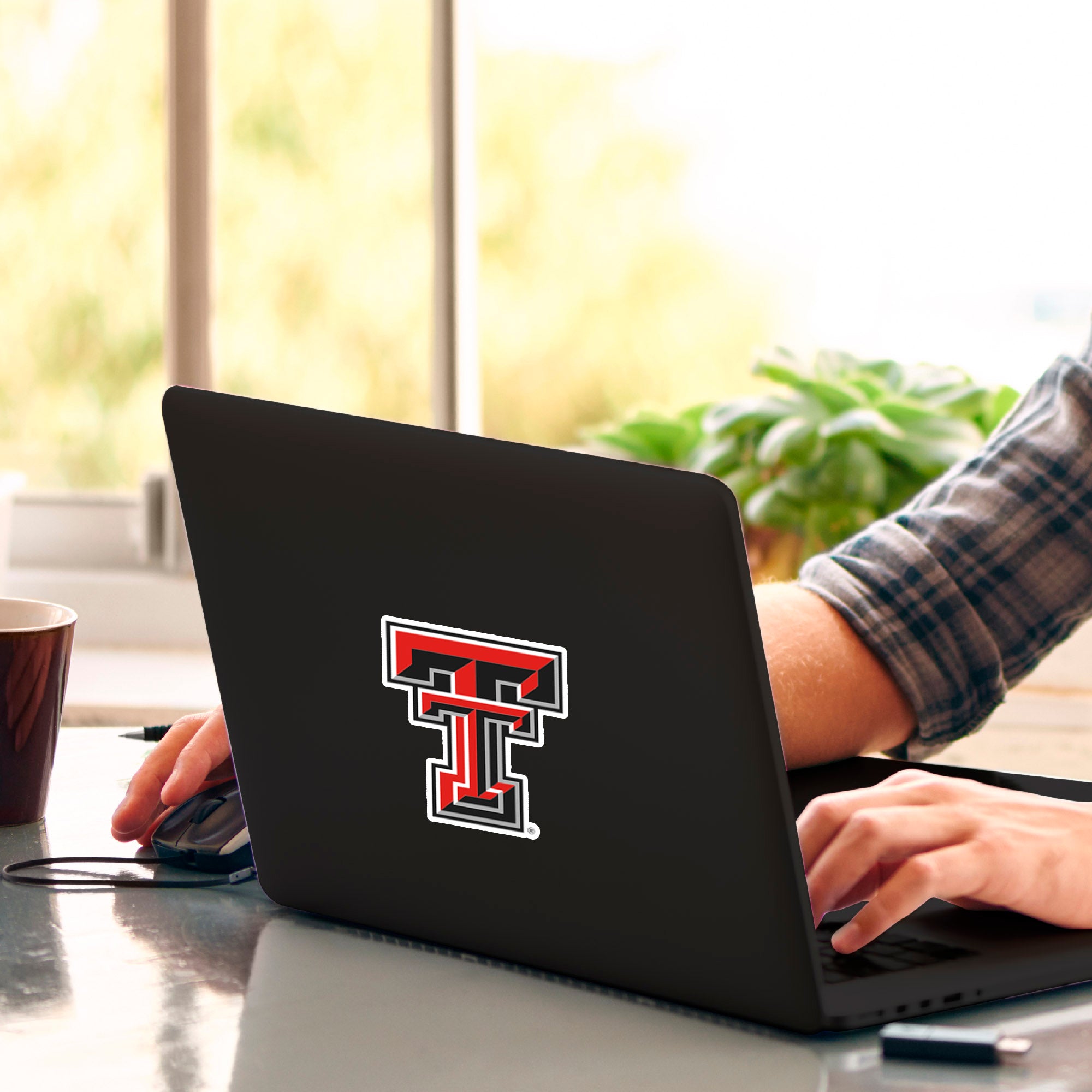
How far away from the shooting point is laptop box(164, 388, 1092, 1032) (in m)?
0.53

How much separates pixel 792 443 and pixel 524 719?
1676mm

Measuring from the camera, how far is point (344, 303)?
2.59 meters

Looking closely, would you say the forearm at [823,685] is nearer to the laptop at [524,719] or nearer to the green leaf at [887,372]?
the laptop at [524,719]

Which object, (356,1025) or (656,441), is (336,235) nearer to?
(656,441)

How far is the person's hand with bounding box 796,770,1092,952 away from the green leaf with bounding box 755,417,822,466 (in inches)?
61.3

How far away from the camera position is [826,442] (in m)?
2.22

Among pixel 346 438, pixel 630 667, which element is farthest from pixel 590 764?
pixel 346 438

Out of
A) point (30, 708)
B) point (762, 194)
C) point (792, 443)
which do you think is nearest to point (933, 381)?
point (792, 443)

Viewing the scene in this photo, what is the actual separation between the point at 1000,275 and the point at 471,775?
6.78 ft

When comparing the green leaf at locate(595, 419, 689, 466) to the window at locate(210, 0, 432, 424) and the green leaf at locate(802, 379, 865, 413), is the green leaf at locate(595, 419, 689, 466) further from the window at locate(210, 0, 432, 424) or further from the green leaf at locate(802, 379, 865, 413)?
the window at locate(210, 0, 432, 424)

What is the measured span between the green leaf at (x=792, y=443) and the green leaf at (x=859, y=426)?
0.02 metres

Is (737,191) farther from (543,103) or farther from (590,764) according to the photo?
(590,764)

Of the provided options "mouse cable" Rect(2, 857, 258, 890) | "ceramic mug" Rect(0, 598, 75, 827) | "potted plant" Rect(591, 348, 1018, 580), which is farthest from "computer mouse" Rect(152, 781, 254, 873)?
"potted plant" Rect(591, 348, 1018, 580)

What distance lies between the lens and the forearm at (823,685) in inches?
37.0
